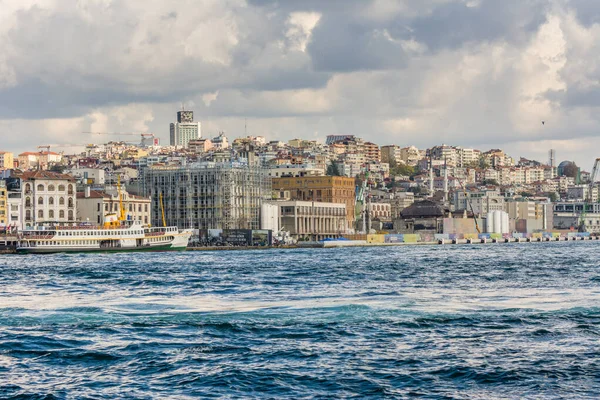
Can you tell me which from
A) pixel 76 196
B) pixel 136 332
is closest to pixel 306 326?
pixel 136 332

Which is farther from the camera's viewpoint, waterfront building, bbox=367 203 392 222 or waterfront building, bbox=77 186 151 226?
waterfront building, bbox=367 203 392 222

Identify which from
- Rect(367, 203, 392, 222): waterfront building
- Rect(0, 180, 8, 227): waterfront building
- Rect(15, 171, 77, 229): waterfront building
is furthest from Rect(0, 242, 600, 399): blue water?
Rect(367, 203, 392, 222): waterfront building

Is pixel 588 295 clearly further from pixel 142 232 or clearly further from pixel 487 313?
pixel 142 232

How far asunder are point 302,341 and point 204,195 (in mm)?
105573

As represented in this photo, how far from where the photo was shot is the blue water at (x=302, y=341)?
65.6ft

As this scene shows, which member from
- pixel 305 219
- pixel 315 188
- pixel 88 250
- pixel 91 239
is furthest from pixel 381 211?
pixel 88 250

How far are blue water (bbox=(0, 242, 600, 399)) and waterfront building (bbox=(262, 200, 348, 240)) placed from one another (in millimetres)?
93090

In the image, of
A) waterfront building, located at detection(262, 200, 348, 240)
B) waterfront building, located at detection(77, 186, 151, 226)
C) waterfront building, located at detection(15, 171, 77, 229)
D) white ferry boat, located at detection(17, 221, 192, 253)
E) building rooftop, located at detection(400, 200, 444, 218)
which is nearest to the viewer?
white ferry boat, located at detection(17, 221, 192, 253)

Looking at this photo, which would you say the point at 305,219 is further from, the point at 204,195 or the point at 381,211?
→ the point at 381,211

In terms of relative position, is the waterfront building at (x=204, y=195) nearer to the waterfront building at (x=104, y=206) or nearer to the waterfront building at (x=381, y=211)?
the waterfront building at (x=104, y=206)

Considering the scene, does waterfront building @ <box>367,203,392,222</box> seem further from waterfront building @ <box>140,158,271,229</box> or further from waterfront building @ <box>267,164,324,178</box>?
waterfront building @ <box>140,158,271,229</box>

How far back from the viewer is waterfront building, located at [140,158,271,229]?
Answer: 424ft

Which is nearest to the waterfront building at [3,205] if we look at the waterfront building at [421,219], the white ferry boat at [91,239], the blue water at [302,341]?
the white ferry boat at [91,239]

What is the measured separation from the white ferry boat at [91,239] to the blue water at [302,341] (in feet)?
167
